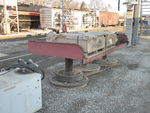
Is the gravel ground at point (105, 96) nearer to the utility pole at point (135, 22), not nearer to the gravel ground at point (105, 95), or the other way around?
the gravel ground at point (105, 95)

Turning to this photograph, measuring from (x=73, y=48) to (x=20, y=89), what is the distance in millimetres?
1190

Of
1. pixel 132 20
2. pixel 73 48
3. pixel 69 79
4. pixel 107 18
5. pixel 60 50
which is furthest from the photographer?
pixel 107 18

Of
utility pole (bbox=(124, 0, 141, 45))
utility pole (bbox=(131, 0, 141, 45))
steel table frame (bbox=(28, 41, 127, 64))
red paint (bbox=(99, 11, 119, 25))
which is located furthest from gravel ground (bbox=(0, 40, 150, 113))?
red paint (bbox=(99, 11, 119, 25))

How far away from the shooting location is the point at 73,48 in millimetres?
3178

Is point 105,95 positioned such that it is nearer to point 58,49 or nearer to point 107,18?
point 58,49

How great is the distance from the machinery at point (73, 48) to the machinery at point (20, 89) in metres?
0.60

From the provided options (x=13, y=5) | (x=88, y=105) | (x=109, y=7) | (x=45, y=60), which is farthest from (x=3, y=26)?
(x=109, y=7)

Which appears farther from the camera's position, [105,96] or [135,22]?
[135,22]

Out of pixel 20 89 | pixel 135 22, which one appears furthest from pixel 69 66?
pixel 135 22

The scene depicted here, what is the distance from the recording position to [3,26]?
16.3 metres

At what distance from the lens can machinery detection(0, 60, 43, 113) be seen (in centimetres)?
237

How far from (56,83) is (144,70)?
3.18m

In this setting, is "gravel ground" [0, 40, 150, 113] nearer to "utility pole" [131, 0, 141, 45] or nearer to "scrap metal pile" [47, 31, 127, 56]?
"scrap metal pile" [47, 31, 127, 56]

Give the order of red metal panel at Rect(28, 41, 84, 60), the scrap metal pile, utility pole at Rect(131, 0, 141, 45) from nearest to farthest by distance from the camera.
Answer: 1. red metal panel at Rect(28, 41, 84, 60)
2. the scrap metal pile
3. utility pole at Rect(131, 0, 141, 45)
